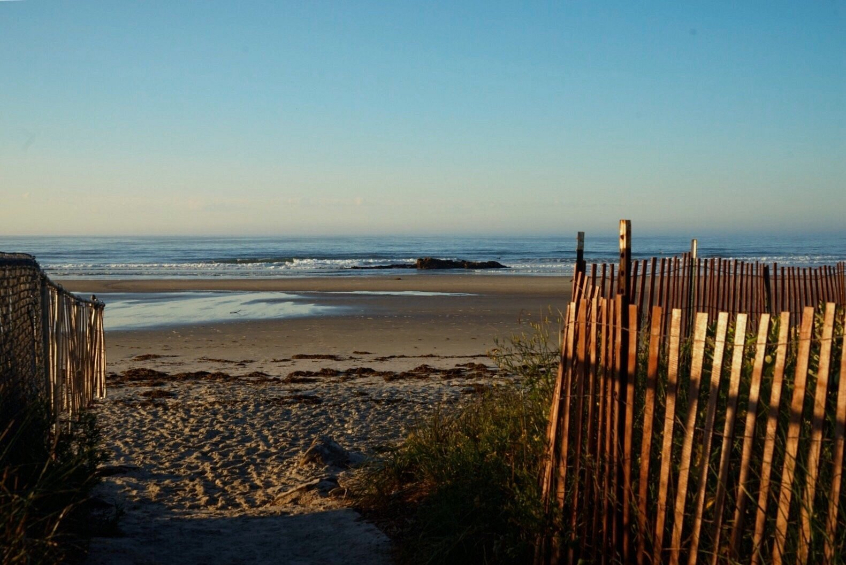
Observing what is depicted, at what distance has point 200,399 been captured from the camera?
9.88m

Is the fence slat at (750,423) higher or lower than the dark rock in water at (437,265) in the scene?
higher

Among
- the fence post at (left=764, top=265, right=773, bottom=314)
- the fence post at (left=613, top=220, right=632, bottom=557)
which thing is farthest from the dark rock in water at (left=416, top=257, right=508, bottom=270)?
the fence post at (left=613, top=220, right=632, bottom=557)

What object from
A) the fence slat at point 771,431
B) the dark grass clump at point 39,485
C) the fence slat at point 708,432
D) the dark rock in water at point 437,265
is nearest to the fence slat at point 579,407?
the fence slat at point 708,432

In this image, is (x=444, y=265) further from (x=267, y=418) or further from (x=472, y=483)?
(x=472, y=483)

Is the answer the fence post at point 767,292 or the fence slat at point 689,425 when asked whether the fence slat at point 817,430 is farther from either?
the fence post at point 767,292

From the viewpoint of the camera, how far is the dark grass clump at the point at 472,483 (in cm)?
434

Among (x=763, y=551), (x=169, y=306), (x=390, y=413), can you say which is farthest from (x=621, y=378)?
(x=169, y=306)

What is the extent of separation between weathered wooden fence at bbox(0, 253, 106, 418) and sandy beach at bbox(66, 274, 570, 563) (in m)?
0.77

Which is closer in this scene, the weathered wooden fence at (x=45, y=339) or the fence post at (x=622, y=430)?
the fence post at (x=622, y=430)

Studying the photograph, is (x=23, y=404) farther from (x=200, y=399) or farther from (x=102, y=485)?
(x=200, y=399)

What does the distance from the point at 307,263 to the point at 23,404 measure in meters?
41.9

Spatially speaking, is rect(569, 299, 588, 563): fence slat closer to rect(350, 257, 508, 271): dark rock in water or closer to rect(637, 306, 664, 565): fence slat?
rect(637, 306, 664, 565): fence slat

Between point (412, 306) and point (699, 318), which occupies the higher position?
point (699, 318)

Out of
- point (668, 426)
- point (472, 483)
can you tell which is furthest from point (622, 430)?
point (472, 483)
